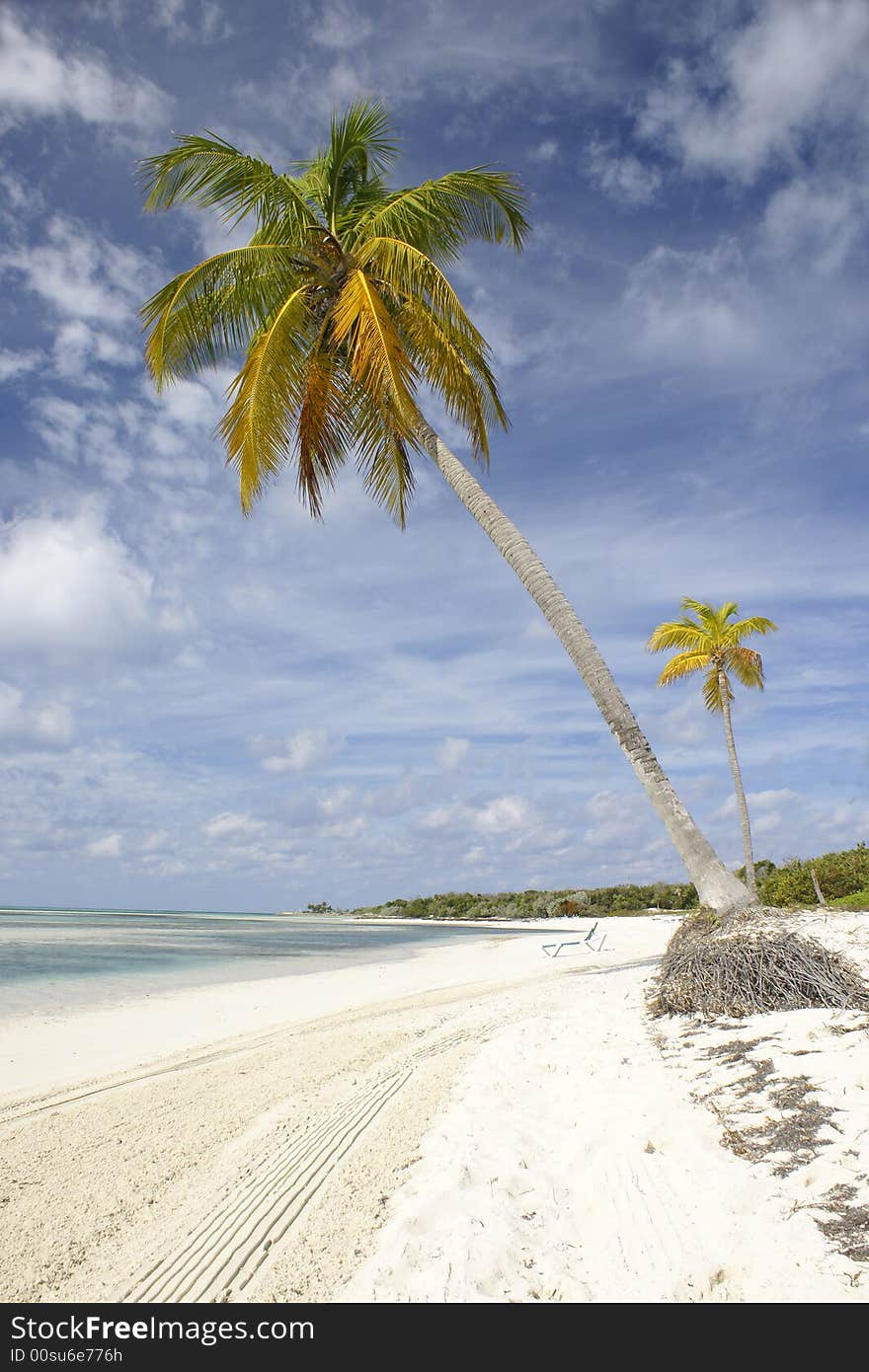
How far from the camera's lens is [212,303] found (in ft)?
32.6

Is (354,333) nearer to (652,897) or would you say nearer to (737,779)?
(737,779)

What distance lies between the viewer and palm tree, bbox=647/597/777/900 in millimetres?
21203

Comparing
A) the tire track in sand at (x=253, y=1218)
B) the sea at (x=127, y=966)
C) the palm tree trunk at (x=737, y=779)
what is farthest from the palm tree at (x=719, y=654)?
the tire track in sand at (x=253, y=1218)

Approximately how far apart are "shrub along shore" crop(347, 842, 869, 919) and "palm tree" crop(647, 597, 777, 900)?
158 inches

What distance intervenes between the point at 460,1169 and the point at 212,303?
10.5 m

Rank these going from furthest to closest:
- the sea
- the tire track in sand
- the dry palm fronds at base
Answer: the sea < the dry palm fronds at base < the tire track in sand

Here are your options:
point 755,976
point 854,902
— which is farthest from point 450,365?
point 854,902

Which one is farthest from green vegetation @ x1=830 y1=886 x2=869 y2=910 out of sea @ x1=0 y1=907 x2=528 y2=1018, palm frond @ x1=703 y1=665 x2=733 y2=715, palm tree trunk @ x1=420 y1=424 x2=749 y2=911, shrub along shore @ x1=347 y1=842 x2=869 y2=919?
palm tree trunk @ x1=420 y1=424 x2=749 y2=911

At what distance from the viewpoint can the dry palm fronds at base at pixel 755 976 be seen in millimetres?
5945

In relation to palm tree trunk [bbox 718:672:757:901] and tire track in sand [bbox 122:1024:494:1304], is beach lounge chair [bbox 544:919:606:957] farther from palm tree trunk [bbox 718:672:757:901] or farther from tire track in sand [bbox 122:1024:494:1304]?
tire track in sand [bbox 122:1024:494:1304]

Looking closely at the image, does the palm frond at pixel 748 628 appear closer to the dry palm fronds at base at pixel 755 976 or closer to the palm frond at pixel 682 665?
the palm frond at pixel 682 665
